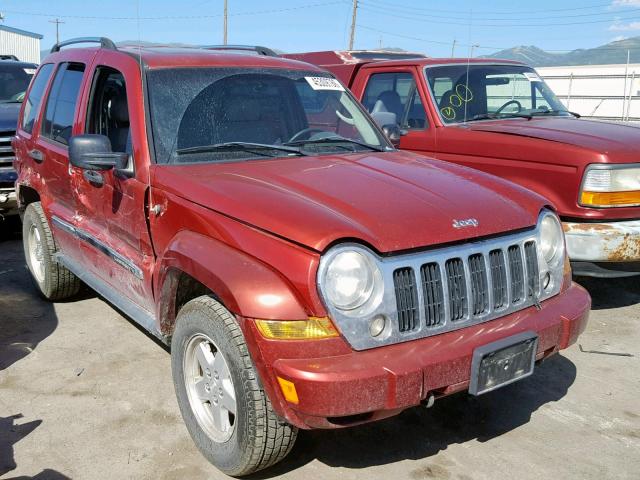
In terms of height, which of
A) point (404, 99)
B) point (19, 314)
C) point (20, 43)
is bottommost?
point (19, 314)

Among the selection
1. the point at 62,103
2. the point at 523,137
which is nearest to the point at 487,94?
the point at 523,137

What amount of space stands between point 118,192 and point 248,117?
0.86 meters

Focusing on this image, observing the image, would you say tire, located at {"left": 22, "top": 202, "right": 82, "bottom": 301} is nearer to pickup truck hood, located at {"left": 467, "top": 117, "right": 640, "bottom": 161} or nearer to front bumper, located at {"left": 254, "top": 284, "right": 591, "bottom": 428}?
front bumper, located at {"left": 254, "top": 284, "right": 591, "bottom": 428}

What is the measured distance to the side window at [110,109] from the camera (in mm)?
4098

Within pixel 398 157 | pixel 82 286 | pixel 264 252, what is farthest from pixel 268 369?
pixel 82 286

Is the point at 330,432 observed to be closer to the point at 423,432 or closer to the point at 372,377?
the point at 423,432

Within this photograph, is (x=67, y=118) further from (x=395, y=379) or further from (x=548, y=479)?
(x=548, y=479)

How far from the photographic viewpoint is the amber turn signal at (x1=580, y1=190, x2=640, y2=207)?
489 cm

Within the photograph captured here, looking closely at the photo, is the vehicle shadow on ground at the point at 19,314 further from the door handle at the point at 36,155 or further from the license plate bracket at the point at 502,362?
the license plate bracket at the point at 502,362

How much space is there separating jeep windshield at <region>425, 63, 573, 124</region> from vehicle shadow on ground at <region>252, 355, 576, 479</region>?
2930mm

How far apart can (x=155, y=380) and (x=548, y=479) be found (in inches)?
90.5

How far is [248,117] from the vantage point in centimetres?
398

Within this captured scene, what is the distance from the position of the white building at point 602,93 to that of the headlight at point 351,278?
20.5 metres

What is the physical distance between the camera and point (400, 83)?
21.2 feet
